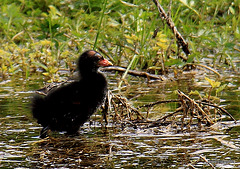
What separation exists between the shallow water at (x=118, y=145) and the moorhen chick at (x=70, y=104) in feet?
0.51

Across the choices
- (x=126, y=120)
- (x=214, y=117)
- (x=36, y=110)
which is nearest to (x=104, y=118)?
(x=126, y=120)

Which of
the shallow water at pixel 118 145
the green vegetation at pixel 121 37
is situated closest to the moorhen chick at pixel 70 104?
the shallow water at pixel 118 145

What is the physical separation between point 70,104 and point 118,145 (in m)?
0.74

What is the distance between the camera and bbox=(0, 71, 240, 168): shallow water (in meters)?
4.88

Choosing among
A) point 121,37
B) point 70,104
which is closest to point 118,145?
point 70,104

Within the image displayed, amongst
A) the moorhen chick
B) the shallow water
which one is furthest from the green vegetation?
the moorhen chick

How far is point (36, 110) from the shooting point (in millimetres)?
5953

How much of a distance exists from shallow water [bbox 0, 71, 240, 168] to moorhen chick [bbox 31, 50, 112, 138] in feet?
0.51

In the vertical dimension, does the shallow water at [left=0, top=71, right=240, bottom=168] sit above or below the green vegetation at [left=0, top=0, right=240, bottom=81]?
below

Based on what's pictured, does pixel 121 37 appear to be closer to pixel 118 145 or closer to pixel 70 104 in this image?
pixel 70 104

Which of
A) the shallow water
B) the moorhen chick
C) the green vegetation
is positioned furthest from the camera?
the green vegetation

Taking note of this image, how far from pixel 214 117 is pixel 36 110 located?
201 centimetres

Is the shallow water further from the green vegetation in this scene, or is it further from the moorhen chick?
the green vegetation

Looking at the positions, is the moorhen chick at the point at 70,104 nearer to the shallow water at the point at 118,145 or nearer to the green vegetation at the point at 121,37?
the shallow water at the point at 118,145
